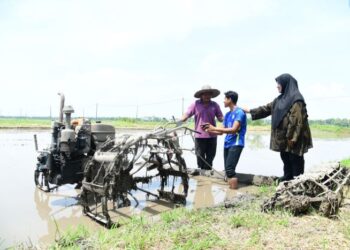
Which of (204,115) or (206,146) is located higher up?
(204,115)

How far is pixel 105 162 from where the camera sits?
5.16 m

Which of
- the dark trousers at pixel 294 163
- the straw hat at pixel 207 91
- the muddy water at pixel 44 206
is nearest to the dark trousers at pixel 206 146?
the muddy water at pixel 44 206

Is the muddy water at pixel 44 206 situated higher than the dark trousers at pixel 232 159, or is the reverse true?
the dark trousers at pixel 232 159

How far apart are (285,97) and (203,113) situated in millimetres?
2288

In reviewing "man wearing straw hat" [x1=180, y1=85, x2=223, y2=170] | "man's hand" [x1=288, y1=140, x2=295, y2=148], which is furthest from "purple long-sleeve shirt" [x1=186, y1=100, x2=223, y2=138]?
"man's hand" [x1=288, y1=140, x2=295, y2=148]

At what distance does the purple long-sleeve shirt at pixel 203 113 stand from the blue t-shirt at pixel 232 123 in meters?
0.83

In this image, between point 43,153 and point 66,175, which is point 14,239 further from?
point 43,153

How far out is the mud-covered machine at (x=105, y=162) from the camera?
4980mm

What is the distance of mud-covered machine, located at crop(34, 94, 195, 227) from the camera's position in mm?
4980

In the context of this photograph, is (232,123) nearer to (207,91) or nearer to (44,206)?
(207,91)

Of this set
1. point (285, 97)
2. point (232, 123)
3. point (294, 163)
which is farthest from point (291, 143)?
point (232, 123)

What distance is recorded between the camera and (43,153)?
6469mm

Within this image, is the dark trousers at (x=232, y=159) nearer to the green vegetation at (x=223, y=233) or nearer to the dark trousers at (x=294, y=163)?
the dark trousers at (x=294, y=163)

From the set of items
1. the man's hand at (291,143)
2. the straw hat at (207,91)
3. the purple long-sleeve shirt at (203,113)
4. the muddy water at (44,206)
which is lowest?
the muddy water at (44,206)
